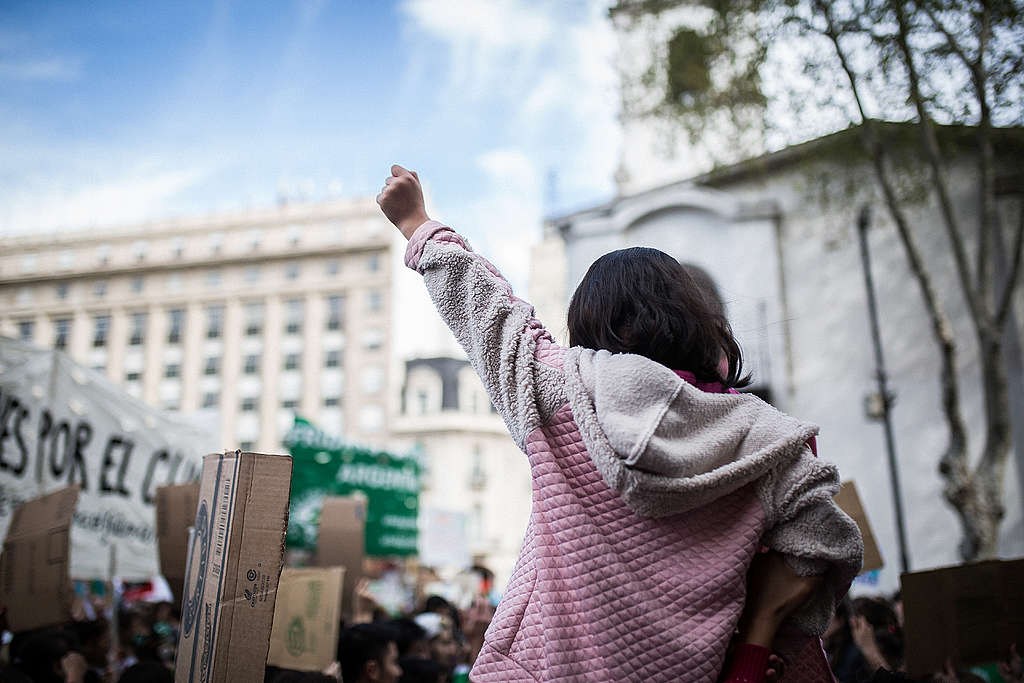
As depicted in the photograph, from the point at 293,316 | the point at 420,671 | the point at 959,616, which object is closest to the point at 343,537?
the point at 420,671

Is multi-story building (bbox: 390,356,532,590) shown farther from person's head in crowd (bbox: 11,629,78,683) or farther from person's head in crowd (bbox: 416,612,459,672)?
person's head in crowd (bbox: 11,629,78,683)

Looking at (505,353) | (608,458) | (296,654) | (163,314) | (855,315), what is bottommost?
(296,654)

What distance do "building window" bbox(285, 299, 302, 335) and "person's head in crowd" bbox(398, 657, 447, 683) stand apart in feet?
186

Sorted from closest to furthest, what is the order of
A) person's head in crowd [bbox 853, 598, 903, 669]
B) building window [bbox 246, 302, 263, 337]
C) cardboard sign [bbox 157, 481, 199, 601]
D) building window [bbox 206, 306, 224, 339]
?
cardboard sign [bbox 157, 481, 199, 601], person's head in crowd [bbox 853, 598, 903, 669], building window [bbox 246, 302, 263, 337], building window [bbox 206, 306, 224, 339]

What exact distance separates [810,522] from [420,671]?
335cm

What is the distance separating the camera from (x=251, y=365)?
59062mm

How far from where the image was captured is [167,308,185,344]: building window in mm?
61531

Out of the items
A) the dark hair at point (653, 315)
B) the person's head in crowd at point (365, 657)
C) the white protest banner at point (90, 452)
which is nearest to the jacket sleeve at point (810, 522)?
the dark hair at point (653, 315)

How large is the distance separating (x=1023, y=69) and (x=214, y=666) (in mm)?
8866

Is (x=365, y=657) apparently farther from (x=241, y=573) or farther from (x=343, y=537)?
(x=343, y=537)

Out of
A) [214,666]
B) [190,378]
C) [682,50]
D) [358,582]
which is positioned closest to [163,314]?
[190,378]

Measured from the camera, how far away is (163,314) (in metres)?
62.6

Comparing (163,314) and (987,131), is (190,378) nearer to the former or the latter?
(163,314)

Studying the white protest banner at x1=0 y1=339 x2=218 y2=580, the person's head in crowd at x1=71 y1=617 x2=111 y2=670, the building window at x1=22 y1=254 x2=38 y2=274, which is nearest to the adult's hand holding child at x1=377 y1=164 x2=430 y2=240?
the person's head in crowd at x1=71 y1=617 x2=111 y2=670
